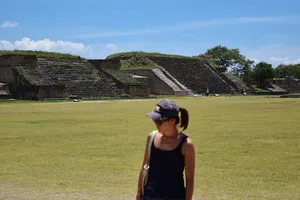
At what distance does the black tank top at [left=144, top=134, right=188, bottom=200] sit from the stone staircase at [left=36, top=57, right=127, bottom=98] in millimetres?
34949

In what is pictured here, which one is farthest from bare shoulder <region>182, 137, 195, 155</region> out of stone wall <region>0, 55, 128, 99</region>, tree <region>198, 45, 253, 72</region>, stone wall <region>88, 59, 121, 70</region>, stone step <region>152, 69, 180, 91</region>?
tree <region>198, 45, 253, 72</region>

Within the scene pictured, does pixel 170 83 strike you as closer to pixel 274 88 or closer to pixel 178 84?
pixel 178 84

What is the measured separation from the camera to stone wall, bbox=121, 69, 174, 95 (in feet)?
166

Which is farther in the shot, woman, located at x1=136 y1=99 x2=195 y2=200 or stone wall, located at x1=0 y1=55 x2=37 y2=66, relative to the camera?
stone wall, located at x1=0 y1=55 x2=37 y2=66

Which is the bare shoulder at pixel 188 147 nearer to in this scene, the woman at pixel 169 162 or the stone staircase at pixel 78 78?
the woman at pixel 169 162

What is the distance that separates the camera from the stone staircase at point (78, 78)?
39.6 metres

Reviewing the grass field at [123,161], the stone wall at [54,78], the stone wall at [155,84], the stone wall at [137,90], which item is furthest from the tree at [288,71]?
the grass field at [123,161]

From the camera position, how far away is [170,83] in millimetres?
51500

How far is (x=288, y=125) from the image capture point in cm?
1574

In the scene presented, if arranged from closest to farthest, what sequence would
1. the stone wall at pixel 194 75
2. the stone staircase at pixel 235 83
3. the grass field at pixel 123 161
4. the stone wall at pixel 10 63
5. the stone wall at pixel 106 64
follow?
1. the grass field at pixel 123 161
2. the stone wall at pixel 10 63
3. the stone wall at pixel 106 64
4. the stone wall at pixel 194 75
5. the stone staircase at pixel 235 83

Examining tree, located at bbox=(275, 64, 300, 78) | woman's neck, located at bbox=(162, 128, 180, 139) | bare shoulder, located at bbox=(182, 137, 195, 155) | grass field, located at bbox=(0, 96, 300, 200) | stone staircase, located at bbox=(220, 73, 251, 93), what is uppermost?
tree, located at bbox=(275, 64, 300, 78)

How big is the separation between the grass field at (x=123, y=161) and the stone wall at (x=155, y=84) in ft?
114

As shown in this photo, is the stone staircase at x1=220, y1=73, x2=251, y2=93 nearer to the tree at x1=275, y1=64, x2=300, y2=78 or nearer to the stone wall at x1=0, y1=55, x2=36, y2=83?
the stone wall at x1=0, y1=55, x2=36, y2=83

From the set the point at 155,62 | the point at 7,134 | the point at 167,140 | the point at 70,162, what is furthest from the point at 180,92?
the point at 167,140
